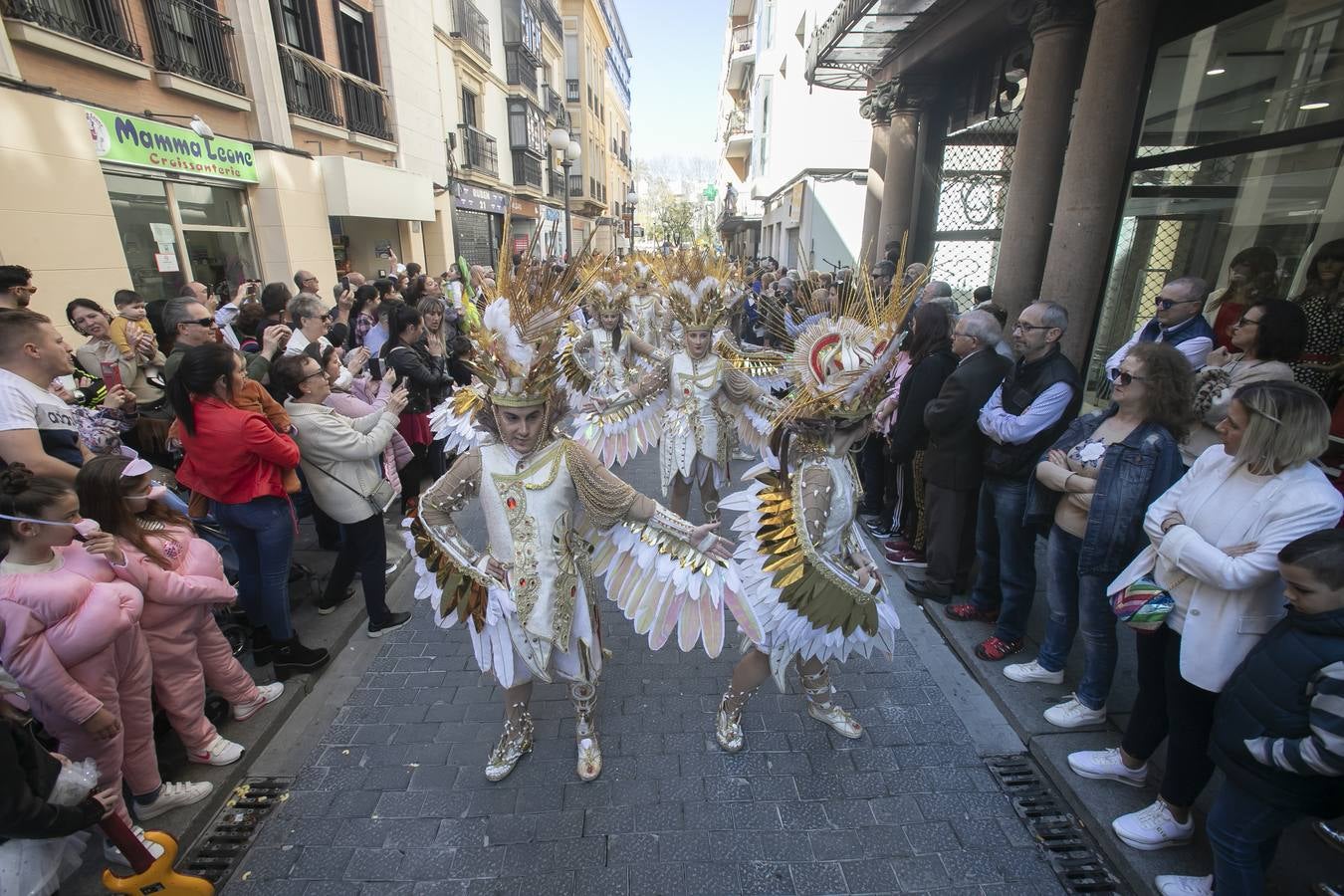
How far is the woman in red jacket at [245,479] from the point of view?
120 inches

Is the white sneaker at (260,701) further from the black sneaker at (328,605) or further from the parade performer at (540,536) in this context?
the parade performer at (540,536)

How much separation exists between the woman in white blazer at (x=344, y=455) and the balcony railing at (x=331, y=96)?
9609mm

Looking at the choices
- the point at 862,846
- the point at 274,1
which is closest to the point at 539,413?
the point at 862,846

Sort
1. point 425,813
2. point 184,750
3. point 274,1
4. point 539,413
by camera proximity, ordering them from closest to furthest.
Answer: point 539,413 < point 425,813 < point 184,750 < point 274,1

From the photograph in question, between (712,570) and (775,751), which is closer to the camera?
(712,570)

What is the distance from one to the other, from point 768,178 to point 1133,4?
1838 cm

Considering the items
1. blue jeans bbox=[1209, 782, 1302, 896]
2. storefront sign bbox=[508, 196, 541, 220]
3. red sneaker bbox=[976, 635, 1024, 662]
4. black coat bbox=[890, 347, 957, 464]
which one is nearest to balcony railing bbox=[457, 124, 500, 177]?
storefront sign bbox=[508, 196, 541, 220]

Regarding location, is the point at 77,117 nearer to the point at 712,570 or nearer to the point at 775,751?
the point at 712,570

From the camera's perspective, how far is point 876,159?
32.3 ft

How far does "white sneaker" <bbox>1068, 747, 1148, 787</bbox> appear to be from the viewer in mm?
2777

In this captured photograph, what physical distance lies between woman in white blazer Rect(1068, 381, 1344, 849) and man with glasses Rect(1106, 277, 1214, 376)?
133 cm

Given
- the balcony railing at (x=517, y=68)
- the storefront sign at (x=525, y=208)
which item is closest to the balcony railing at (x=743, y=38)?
the balcony railing at (x=517, y=68)

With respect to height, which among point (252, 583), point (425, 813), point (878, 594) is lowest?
point (425, 813)

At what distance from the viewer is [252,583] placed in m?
3.49
